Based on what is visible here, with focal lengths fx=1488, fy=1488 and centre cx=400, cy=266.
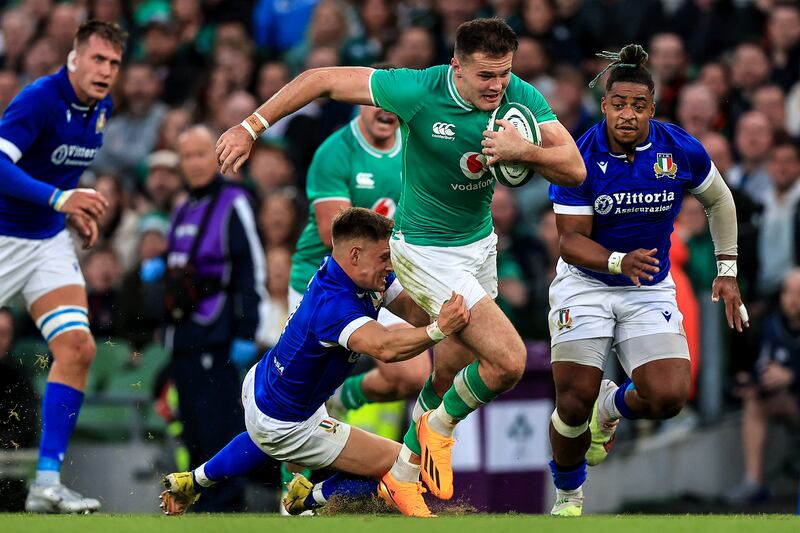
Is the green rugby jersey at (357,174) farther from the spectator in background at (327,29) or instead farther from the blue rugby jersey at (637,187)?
the spectator in background at (327,29)

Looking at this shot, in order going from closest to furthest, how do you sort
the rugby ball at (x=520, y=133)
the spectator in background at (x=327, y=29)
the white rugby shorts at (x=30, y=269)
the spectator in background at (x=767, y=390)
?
the rugby ball at (x=520, y=133) → the white rugby shorts at (x=30, y=269) → the spectator in background at (x=767, y=390) → the spectator in background at (x=327, y=29)

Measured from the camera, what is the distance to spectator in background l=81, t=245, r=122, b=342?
13.7 metres

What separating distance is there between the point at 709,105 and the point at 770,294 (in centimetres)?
196

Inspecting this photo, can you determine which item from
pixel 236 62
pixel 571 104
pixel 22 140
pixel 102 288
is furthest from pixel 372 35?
pixel 22 140

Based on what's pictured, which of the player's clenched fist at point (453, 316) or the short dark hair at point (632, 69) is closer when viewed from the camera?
the player's clenched fist at point (453, 316)

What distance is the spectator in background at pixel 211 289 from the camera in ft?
40.3

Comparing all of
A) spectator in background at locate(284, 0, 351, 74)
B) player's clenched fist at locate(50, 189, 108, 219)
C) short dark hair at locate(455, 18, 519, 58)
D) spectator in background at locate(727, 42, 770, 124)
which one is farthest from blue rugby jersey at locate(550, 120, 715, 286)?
spectator in background at locate(284, 0, 351, 74)

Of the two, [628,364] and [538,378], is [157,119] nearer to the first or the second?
[538,378]

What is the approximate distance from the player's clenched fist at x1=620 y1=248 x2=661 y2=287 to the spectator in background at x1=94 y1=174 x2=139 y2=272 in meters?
6.77

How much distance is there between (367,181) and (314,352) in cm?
218

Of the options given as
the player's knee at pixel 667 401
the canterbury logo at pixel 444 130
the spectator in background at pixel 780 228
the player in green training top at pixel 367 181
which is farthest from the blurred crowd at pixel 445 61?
the canterbury logo at pixel 444 130

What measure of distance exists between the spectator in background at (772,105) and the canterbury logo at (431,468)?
6.56 m

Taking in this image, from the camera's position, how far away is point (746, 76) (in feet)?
47.8

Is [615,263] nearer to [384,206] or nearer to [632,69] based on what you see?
[632,69]
